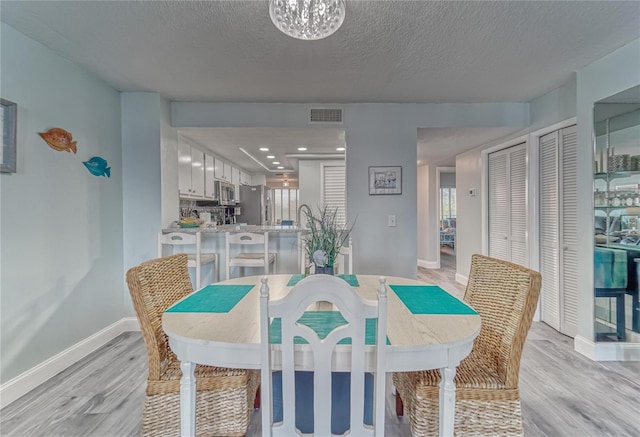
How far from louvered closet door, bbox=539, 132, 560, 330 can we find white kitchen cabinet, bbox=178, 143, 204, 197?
3.99m

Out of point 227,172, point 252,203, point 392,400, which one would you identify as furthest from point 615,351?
point 252,203

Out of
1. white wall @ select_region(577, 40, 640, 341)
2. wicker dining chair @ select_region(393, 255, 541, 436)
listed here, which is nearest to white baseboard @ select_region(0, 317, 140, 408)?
wicker dining chair @ select_region(393, 255, 541, 436)

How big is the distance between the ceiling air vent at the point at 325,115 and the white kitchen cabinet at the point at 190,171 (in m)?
1.60

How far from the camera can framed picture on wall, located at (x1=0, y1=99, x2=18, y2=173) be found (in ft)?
6.08

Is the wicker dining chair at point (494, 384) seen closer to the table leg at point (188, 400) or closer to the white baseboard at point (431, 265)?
the table leg at point (188, 400)

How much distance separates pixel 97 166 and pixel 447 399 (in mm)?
3066

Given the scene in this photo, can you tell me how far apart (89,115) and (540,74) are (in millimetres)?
3848

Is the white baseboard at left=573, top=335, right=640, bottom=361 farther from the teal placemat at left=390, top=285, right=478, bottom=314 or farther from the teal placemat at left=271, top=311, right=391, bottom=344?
the teal placemat at left=271, top=311, right=391, bottom=344

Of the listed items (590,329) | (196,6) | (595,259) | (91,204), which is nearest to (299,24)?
(196,6)

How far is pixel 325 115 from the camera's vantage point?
10.6ft

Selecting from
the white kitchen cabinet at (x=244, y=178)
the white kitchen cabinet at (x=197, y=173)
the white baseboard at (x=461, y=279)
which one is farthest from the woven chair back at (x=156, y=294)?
the white kitchen cabinet at (x=244, y=178)

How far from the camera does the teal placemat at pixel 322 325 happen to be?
110 centimetres

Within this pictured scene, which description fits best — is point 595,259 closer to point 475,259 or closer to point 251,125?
point 475,259

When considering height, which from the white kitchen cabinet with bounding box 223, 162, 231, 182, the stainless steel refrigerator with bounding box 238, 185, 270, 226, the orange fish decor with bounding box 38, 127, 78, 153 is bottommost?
the stainless steel refrigerator with bounding box 238, 185, 270, 226
